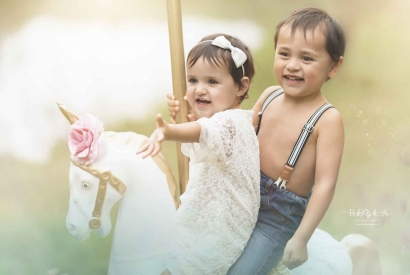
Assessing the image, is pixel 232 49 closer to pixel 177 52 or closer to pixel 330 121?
pixel 177 52

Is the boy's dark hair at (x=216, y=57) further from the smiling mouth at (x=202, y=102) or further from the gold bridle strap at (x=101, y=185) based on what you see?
the gold bridle strap at (x=101, y=185)

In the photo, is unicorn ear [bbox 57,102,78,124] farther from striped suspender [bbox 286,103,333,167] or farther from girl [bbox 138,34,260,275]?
striped suspender [bbox 286,103,333,167]

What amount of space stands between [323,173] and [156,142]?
46cm

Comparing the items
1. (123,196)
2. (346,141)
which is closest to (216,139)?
(123,196)

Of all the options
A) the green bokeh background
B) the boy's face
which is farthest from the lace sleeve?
the green bokeh background

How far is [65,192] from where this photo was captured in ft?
4.60

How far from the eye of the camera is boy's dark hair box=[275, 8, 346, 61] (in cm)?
120

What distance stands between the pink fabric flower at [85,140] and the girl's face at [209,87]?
26 centimetres

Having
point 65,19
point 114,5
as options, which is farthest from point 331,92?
point 65,19

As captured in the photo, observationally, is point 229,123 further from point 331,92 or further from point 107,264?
point 107,264

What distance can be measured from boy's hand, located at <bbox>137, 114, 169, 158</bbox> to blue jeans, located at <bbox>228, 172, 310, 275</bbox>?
15.5 inches

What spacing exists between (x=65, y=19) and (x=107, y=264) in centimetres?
69

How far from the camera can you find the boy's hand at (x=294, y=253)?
1224 millimetres

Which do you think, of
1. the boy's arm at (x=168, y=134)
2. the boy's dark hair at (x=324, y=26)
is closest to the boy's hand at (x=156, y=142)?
the boy's arm at (x=168, y=134)
